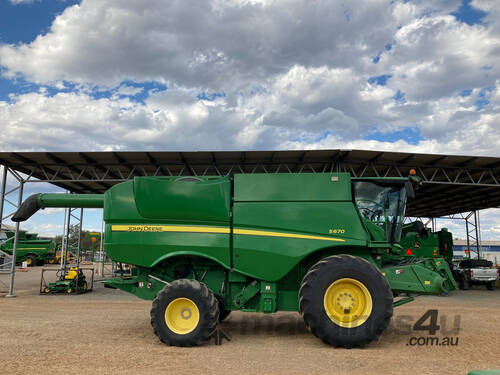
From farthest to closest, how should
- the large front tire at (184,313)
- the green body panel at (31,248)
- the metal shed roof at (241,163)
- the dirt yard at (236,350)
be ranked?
1. the green body panel at (31,248)
2. the metal shed roof at (241,163)
3. the large front tire at (184,313)
4. the dirt yard at (236,350)

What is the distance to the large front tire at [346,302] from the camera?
20.1 ft

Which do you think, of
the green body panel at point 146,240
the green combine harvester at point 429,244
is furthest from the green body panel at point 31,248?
the green body panel at point 146,240

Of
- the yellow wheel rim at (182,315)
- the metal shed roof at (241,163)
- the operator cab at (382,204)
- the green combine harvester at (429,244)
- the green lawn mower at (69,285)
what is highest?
the metal shed roof at (241,163)

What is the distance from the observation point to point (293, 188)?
6.83 meters

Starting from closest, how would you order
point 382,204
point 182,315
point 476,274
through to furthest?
point 182,315 → point 382,204 → point 476,274

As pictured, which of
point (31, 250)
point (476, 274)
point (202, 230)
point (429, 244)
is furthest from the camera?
point (31, 250)

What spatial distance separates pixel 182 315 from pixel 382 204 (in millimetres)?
4132

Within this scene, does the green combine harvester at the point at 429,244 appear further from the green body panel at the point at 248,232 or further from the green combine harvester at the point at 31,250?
the green combine harvester at the point at 31,250

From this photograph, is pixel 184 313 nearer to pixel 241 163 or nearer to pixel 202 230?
pixel 202 230

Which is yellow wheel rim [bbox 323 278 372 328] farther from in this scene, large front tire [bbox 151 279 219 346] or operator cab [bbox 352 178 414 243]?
large front tire [bbox 151 279 219 346]

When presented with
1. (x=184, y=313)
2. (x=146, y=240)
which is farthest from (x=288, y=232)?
(x=146, y=240)

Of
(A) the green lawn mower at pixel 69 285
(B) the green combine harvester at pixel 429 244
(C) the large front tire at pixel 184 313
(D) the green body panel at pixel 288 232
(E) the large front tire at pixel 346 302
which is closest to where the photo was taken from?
(E) the large front tire at pixel 346 302

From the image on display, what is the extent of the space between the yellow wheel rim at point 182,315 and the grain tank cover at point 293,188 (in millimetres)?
2010

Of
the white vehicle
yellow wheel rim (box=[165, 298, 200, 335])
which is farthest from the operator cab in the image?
the white vehicle
